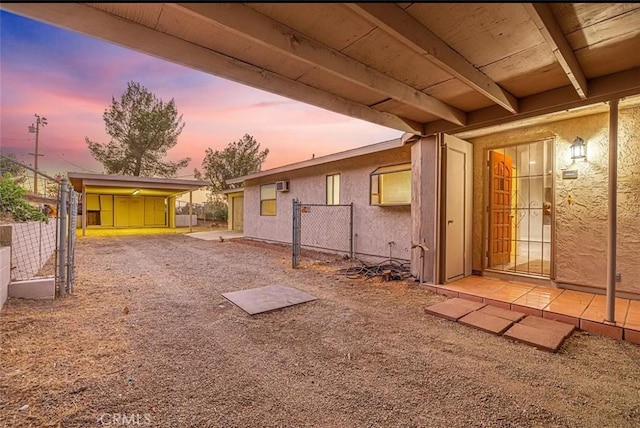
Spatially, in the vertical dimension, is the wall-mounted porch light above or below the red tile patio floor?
above

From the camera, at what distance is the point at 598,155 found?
3.83m

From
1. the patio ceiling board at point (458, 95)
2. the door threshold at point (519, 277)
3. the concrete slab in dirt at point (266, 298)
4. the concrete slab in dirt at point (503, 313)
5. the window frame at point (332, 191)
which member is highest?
the patio ceiling board at point (458, 95)

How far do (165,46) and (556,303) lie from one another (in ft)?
16.3

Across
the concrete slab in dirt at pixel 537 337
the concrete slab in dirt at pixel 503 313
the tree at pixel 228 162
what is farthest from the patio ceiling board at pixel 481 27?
the tree at pixel 228 162

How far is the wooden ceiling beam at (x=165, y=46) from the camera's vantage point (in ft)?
5.72

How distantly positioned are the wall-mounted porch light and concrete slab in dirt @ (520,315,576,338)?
2.41m

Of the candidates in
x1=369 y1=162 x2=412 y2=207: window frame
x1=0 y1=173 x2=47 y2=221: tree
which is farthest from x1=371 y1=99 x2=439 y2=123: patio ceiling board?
x1=0 y1=173 x2=47 y2=221: tree

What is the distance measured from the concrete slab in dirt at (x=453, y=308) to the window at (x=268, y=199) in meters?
7.95

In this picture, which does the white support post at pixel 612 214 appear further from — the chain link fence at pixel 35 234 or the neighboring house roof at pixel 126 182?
the neighboring house roof at pixel 126 182

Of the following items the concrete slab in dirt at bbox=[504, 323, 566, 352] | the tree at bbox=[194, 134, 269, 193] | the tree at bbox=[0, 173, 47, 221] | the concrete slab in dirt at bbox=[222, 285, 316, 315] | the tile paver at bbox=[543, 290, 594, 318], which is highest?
the tree at bbox=[194, 134, 269, 193]

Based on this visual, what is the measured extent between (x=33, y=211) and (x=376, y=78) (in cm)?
607

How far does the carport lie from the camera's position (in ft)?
48.8

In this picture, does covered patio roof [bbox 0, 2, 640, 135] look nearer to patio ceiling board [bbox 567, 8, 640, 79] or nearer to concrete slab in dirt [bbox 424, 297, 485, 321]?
patio ceiling board [bbox 567, 8, 640, 79]

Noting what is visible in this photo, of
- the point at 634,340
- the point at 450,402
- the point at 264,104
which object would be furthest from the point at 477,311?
the point at 264,104
